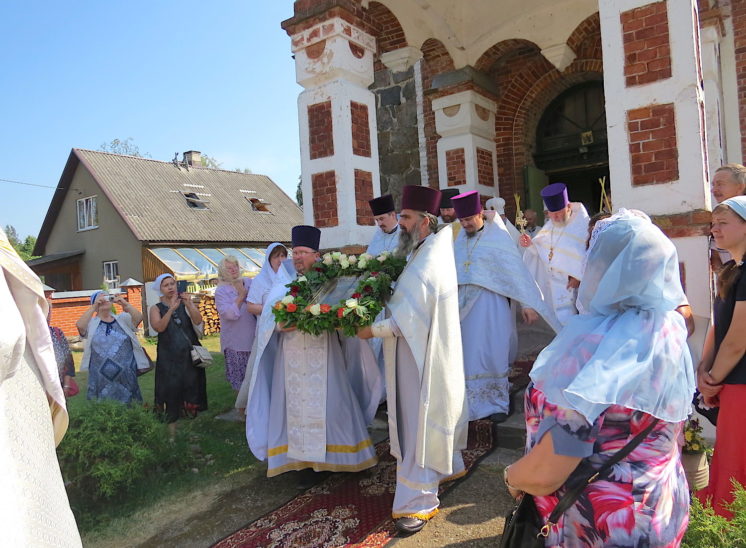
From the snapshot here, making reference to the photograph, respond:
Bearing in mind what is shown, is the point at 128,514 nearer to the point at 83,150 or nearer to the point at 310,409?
the point at 310,409

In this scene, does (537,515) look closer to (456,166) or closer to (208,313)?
(456,166)

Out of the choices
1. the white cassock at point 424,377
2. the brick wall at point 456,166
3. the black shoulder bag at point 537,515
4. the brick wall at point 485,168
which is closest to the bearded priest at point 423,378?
the white cassock at point 424,377

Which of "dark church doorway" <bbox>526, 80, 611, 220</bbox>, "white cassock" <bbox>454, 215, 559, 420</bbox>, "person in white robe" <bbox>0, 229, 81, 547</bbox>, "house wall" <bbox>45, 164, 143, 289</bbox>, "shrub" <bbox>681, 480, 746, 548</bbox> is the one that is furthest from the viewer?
"house wall" <bbox>45, 164, 143, 289</bbox>

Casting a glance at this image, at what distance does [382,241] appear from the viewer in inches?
241

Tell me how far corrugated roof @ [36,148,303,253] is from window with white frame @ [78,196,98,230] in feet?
4.37

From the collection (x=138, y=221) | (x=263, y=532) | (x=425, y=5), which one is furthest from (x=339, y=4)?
(x=138, y=221)

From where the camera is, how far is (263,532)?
142 inches

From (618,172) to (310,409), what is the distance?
3.09 m

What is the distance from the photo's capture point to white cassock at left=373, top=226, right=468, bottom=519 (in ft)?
11.5

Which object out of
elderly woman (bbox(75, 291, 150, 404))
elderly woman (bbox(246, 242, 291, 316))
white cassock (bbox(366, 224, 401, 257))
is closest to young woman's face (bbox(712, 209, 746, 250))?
white cassock (bbox(366, 224, 401, 257))

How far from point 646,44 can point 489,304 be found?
2464mm

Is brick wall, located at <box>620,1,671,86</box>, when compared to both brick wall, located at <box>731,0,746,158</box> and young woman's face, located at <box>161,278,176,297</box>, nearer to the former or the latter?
brick wall, located at <box>731,0,746,158</box>

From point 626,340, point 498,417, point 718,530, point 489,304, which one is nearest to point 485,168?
point 489,304

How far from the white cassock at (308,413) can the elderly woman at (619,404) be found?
2.51 m
